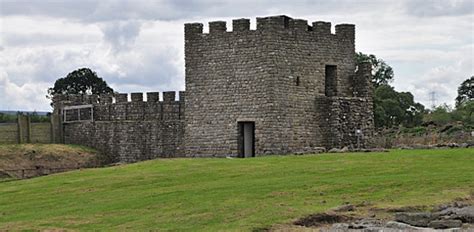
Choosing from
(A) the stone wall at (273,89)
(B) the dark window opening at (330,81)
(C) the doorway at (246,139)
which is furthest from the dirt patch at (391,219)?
(B) the dark window opening at (330,81)

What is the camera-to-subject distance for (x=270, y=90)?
42.2 m

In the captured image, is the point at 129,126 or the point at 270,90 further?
the point at 129,126

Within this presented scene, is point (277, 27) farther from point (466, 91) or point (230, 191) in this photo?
point (466, 91)

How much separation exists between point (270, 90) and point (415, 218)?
22.5 metres

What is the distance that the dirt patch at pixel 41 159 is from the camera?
44.1m

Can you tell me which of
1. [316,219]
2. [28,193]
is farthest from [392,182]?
[28,193]

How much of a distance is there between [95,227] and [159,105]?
91.4 ft

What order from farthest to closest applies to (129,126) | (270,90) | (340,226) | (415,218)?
(129,126), (270,90), (415,218), (340,226)

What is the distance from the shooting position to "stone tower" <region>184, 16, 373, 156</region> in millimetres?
42500

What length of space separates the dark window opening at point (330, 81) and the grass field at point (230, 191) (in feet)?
32.6

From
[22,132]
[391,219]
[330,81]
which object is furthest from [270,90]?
[391,219]

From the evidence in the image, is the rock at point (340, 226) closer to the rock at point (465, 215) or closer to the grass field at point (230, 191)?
the grass field at point (230, 191)

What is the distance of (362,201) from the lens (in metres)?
23.2

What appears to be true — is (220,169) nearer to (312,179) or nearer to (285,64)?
(312,179)
